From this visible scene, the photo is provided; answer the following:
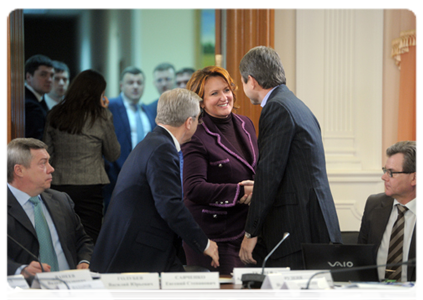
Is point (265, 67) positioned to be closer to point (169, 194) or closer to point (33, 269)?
point (169, 194)

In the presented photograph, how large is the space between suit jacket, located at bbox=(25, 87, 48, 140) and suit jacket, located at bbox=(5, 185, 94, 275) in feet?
6.39

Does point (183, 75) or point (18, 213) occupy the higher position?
point (183, 75)

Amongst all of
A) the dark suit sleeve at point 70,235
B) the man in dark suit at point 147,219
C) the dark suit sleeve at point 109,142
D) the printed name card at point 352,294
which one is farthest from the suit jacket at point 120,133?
the printed name card at point 352,294

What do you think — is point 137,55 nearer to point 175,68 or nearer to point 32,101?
point 175,68

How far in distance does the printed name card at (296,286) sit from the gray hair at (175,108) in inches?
38.0

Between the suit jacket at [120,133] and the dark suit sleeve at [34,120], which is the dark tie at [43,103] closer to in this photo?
the dark suit sleeve at [34,120]

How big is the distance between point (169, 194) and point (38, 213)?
2.34 feet

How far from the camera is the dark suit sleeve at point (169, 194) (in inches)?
82.5

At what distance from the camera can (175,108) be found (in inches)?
89.8

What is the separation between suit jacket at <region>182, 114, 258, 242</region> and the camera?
102 inches

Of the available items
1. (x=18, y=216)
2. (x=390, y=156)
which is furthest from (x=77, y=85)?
(x=390, y=156)

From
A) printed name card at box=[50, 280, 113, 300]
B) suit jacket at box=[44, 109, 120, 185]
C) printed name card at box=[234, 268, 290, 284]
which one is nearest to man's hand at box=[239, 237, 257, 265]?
printed name card at box=[234, 268, 290, 284]

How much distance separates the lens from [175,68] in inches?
186

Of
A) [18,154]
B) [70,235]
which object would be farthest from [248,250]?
[18,154]
